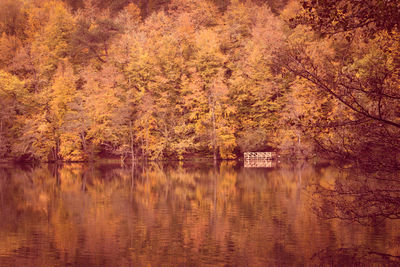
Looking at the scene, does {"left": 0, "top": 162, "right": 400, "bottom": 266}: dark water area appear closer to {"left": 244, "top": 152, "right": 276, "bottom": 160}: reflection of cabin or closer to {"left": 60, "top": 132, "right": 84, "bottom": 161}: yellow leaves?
{"left": 244, "top": 152, "right": 276, "bottom": 160}: reflection of cabin

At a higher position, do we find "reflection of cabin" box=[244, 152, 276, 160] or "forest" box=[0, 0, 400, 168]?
"forest" box=[0, 0, 400, 168]

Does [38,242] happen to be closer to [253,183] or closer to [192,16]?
[253,183]

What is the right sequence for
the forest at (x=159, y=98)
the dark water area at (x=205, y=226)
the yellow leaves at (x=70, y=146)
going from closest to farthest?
the dark water area at (x=205, y=226) → the forest at (x=159, y=98) → the yellow leaves at (x=70, y=146)

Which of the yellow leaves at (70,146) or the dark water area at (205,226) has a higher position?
the yellow leaves at (70,146)

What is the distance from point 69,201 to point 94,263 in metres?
12.1

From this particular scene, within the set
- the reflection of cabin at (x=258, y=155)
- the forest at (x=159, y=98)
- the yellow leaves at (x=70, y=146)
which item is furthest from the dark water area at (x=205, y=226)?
the yellow leaves at (x=70, y=146)

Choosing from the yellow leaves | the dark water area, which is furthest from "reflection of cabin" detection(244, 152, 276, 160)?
the dark water area

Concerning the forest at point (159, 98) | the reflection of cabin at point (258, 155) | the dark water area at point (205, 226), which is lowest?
the dark water area at point (205, 226)

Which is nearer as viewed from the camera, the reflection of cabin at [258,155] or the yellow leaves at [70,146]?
the reflection of cabin at [258,155]

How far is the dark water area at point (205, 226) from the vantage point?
1223cm

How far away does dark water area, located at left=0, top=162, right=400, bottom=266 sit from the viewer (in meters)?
12.2

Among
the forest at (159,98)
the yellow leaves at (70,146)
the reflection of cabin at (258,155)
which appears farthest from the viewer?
the yellow leaves at (70,146)

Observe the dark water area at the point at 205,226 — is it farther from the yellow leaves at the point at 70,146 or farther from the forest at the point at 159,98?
the yellow leaves at the point at 70,146

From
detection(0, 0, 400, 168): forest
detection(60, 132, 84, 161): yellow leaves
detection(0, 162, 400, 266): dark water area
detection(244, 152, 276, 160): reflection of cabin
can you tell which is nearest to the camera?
detection(0, 162, 400, 266): dark water area
